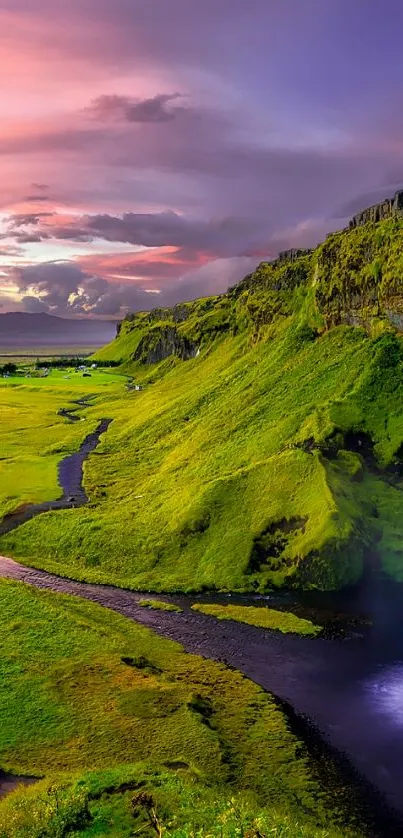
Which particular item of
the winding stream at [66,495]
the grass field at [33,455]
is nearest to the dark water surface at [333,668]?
the winding stream at [66,495]

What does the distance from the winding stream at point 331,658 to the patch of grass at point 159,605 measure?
0.81 m

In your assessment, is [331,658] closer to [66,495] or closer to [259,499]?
[259,499]

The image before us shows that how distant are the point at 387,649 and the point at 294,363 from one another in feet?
257

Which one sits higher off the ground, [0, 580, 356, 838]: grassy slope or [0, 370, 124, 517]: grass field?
[0, 370, 124, 517]: grass field

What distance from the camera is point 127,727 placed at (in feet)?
162

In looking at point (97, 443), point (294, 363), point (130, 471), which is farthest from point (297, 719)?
point (97, 443)

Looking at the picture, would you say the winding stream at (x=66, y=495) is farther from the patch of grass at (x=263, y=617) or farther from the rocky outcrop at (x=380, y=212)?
the rocky outcrop at (x=380, y=212)

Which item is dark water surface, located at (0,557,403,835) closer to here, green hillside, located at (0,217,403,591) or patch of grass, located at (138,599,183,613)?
patch of grass, located at (138,599,183,613)

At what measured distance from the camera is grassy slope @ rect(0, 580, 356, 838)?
39594 millimetres

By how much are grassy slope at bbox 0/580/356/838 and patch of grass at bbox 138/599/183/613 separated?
5268mm

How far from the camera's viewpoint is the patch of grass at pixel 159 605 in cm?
7194

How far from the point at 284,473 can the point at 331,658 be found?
33.4 meters

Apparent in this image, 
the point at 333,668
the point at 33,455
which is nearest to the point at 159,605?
the point at 333,668

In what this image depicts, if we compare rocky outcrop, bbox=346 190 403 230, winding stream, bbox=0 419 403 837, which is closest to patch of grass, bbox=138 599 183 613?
winding stream, bbox=0 419 403 837
